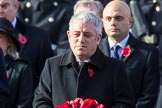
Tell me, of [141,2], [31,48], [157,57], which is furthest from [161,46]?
[141,2]

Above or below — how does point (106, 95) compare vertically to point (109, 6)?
below

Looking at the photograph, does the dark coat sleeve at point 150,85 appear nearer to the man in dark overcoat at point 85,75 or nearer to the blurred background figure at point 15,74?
the man in dark overcoat at point 85,75

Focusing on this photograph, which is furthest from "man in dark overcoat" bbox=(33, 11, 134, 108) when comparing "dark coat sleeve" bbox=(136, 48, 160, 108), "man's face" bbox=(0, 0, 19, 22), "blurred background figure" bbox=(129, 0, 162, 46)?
"blurred background figure" bbox=(129, 0, 162, 46)

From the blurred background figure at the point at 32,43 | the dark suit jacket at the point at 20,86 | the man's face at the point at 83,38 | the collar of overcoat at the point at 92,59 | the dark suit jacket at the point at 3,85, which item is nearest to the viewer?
the dark suit jacket at the point at 3,85

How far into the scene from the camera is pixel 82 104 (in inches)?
267

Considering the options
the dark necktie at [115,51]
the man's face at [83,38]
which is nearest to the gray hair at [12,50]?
the man's face at [83,38]

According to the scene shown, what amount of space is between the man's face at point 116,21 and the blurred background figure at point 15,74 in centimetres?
128

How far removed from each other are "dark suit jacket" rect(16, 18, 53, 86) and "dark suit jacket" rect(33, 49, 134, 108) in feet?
6.29

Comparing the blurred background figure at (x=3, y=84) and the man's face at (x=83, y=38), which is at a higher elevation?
the man's face at (x=83, y=38)

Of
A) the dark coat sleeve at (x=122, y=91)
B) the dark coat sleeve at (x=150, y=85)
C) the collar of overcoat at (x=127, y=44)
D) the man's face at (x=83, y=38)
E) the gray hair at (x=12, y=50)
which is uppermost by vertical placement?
the man's face at (x=83, y=38)

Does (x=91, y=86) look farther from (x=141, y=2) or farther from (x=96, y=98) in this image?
(x=141, y=2)

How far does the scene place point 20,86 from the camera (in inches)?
286

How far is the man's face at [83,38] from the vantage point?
22.8 ft

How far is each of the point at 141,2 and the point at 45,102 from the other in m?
5.10
